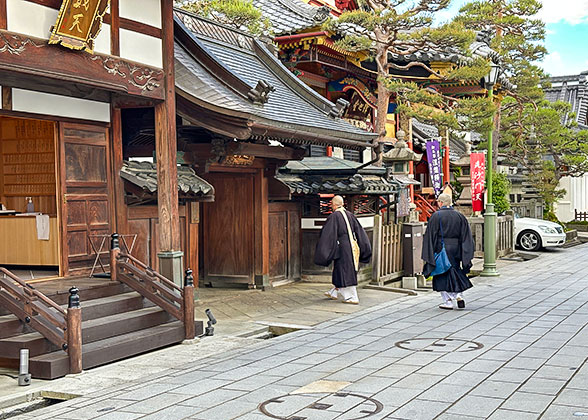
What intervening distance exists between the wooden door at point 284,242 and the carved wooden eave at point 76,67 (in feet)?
18.5

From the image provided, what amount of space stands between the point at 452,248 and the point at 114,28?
6282mm

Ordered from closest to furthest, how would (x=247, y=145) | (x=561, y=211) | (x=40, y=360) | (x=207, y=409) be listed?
(x=207, y=409) → (x=40, y=360) → (x=247, y=145) → (x=561, y=211)

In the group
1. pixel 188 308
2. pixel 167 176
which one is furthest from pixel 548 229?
pixel 188 308

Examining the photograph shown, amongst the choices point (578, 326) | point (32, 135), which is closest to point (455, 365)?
point (578, 326)

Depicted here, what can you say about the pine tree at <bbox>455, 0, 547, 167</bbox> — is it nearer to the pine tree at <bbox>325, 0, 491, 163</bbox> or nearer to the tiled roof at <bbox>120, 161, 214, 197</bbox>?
the pine tree at <bbox>325, 0, 491, 163</bbox>

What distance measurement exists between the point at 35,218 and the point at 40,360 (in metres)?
3.79

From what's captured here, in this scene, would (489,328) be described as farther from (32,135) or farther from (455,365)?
(32,135)

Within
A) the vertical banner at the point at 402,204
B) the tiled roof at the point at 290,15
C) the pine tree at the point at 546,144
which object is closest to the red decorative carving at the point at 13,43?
the tiled roof at the point at 290,15

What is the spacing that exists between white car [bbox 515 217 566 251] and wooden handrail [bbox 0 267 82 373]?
2020 centimetres

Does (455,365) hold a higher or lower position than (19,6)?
lower

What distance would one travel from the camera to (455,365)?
25.4 feet

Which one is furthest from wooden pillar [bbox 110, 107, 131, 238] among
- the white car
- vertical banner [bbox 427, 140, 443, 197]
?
the white car

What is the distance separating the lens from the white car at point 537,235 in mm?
25125

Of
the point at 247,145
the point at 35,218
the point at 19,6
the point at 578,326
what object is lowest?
the point at 578,326
